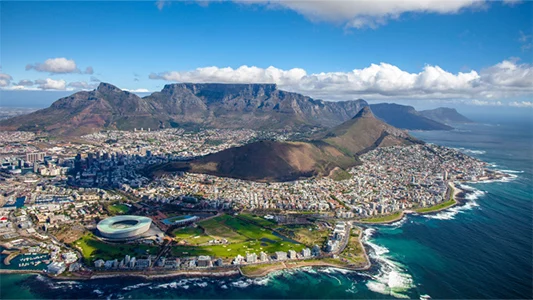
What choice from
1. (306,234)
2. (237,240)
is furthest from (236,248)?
(306,234)

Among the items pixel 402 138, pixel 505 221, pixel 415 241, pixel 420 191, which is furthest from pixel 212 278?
pixel 402 138

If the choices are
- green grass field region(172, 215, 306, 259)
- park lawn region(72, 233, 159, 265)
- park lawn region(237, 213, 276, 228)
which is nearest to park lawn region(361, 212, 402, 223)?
park lawn region(237, 213, 276, 228)

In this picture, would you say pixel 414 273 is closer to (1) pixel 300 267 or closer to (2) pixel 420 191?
(1) pixel 300 267

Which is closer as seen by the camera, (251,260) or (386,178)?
(251,260)

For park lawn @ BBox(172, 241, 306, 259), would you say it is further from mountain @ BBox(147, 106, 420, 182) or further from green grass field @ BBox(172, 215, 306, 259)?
mountain @ BBox(147, 106, 420, 182)

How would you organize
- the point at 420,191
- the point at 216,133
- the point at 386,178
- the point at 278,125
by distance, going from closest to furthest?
the point at 420,191 → the point at 386,178 → the point at 216,133 → the point at 278,125

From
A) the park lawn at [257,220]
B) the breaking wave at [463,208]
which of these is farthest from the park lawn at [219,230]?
the breaking wave at [463,208]

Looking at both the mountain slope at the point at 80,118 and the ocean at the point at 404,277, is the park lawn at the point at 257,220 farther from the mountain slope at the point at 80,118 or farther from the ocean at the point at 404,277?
the mountain slope at the point at 80,118
